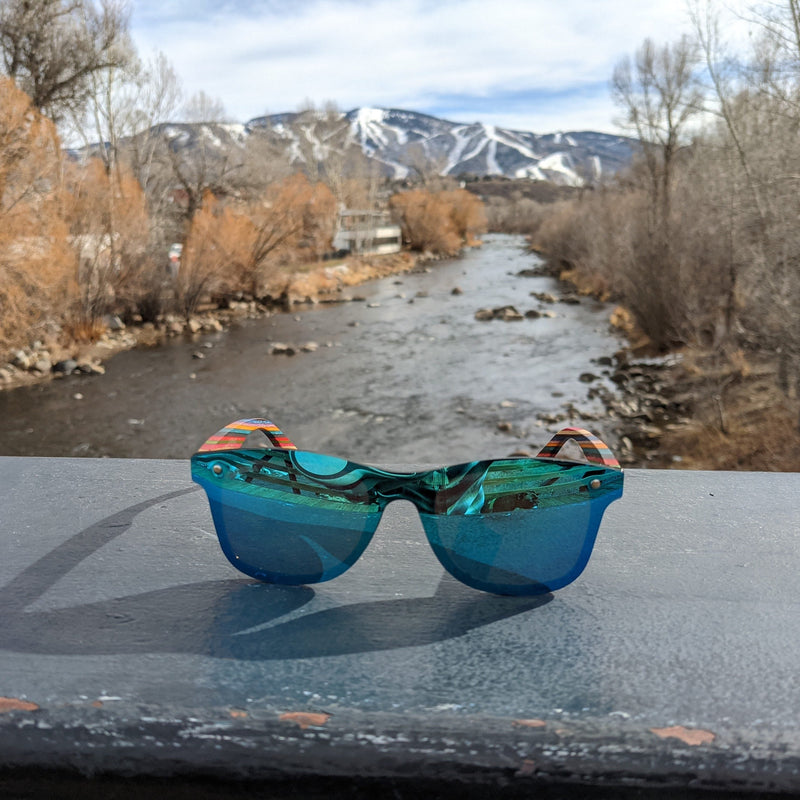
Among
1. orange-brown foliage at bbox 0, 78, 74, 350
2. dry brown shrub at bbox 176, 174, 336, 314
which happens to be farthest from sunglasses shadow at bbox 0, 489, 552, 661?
dry brown shrub at bbox 176, 174, 336, 314

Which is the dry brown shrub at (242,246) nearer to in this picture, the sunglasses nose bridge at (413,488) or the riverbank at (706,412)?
the riverbank at (706,412)

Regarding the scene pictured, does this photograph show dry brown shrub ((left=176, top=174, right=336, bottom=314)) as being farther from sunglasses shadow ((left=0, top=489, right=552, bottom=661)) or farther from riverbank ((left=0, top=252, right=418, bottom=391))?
sunglasses shadow ((left=0, top=489, right=552, bottom=661))

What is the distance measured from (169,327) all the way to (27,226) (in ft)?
12.0

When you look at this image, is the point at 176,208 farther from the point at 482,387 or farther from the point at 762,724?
the point at 762,724

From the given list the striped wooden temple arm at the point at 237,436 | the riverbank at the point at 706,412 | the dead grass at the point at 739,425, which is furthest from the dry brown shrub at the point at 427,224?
Answer: the striped wooden temple arm at the point at 237,436

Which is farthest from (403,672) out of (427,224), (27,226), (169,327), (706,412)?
(427,224)

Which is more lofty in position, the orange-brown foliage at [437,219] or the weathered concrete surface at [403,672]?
the orange-brown foliage at [437,219]

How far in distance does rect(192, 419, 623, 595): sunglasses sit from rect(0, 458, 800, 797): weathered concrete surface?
0.07ft

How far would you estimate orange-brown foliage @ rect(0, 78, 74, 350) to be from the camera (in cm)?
1071

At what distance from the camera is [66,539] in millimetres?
639

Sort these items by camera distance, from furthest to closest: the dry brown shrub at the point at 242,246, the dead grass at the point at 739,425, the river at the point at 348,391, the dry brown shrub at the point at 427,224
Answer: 1. the dry brown shrub at the point at 427,224
2. the dry brown shrub at the point at 242,246
3. the river at the point at 348,391
4. the dead grass at the point at 739,425

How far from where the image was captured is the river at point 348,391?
26.2 feet

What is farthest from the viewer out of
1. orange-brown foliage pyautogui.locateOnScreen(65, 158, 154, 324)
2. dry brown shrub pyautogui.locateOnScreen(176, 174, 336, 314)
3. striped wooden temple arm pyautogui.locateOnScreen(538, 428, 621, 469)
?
dry brown shrub pyautogui.locateOnScreen(176, 174, 336, 314)

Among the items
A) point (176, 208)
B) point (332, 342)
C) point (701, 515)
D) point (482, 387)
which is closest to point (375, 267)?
point (176, 208)
